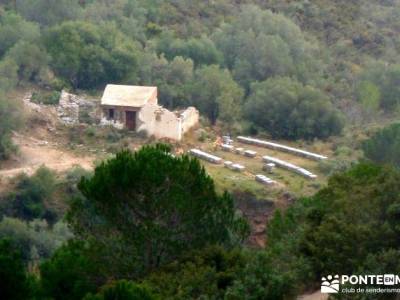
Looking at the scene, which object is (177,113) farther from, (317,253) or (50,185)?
(317,253)

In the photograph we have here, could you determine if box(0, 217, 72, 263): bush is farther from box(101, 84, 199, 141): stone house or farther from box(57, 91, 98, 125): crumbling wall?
box(57, 91, 98, 125): crumbling wall

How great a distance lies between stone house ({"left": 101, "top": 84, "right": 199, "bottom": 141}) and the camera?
34.9 m

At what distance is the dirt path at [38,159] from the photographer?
32531 mm

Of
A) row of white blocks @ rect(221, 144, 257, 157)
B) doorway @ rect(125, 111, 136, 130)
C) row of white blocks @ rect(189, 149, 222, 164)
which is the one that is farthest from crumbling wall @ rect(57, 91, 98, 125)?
row of white blocks @ rect(221, 144, 257, 157)

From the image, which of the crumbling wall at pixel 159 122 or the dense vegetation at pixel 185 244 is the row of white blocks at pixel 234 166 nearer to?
the crumbling wall at pixel 159 122

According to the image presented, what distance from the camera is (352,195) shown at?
19344 millimetres

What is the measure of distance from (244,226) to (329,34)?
3138 centimetres

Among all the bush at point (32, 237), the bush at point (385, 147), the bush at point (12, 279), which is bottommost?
the bush at point (32, 237)

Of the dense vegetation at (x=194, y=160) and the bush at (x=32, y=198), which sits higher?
the dense vegetation at (x=194, y=160)

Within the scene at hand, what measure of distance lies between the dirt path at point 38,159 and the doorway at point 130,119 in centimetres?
229

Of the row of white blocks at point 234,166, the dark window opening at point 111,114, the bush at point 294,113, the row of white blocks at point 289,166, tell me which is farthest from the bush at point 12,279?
the bush at point 294,113

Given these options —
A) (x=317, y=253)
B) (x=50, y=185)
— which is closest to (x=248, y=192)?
(x=50, y=185)

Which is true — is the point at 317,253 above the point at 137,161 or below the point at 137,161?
below

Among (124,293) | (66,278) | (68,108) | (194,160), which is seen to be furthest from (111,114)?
(124,293)
